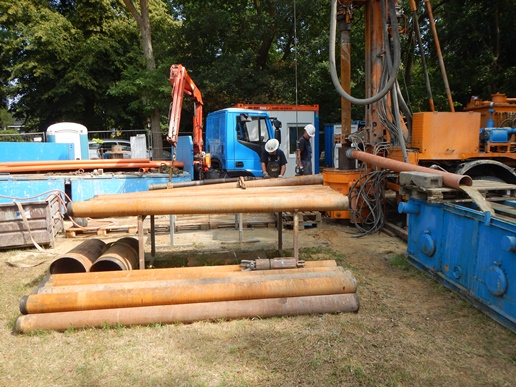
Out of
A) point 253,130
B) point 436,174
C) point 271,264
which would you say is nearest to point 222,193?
point 271,264

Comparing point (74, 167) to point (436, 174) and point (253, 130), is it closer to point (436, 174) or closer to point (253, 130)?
point (253, 130)

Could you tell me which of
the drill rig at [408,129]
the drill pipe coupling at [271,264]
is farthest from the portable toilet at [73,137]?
the drill pipe coupling at [271,264]

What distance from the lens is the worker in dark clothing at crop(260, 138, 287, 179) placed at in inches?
387

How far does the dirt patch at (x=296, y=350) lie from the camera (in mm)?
3201

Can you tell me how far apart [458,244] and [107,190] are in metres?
7.80

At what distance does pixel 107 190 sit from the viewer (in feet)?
32.1

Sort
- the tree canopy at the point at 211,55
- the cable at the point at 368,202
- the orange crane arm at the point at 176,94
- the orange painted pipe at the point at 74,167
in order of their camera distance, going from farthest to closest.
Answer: the tree canopy at the point at 211,55 < the orange painted pipe at the point at 74,167 < the orange crane arm at the point at 176,94 < the cable at the point at 368,202

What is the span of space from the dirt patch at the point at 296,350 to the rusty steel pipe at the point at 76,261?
61 centimetres

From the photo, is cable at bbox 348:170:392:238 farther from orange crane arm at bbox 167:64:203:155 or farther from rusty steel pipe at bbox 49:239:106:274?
rusty steel pipe at bbox 49:239:106:274

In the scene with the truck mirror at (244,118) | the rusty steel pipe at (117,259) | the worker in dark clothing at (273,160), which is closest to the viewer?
the rusty steel pipe at (117,259)

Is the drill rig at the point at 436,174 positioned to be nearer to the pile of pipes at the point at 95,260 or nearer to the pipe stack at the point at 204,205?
the pipe stack at the point at 204,205

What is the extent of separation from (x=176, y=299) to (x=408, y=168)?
3727mm

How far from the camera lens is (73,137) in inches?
589

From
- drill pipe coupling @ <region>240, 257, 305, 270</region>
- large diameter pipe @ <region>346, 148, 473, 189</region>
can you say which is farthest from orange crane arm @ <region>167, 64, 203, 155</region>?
drill pipe coupling @ <region>240, 257, 305, 270</region>
